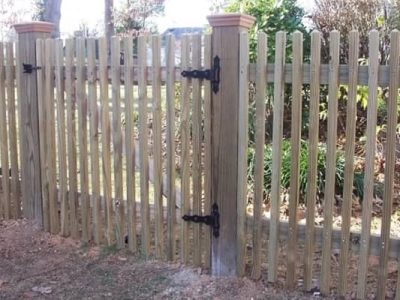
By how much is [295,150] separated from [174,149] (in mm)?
851

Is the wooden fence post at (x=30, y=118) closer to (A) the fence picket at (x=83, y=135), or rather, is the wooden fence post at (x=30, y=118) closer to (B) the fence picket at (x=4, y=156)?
(B) the fence picket at (x=4, y=156)

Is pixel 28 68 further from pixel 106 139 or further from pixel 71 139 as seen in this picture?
pixel 106 139

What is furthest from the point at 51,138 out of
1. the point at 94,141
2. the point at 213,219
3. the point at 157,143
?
the point at 213,219

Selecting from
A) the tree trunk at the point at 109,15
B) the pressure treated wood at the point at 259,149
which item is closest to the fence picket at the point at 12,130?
the pressure treated wood at the point at 259,149

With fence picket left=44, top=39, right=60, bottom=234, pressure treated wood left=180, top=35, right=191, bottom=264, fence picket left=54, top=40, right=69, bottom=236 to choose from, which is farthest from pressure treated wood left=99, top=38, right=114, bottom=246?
pressure treated wood left=180, top=35, right=191, bottom=264

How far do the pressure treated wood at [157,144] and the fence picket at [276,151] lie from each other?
816mm

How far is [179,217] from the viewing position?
136 inches

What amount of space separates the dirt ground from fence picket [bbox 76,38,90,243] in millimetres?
214

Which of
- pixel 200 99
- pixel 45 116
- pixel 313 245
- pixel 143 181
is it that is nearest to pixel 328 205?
pixel 313 245

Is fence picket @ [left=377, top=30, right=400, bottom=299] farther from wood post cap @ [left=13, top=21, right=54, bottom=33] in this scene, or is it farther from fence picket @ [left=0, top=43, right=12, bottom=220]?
fence picket @ [left=0, top=43, right=12, bottom=220]

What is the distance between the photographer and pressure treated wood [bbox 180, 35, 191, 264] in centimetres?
317

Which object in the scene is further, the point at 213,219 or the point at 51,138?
the point at 51,138

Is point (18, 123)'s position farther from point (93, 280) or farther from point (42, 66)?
point (93, 280)

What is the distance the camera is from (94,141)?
148 inches
